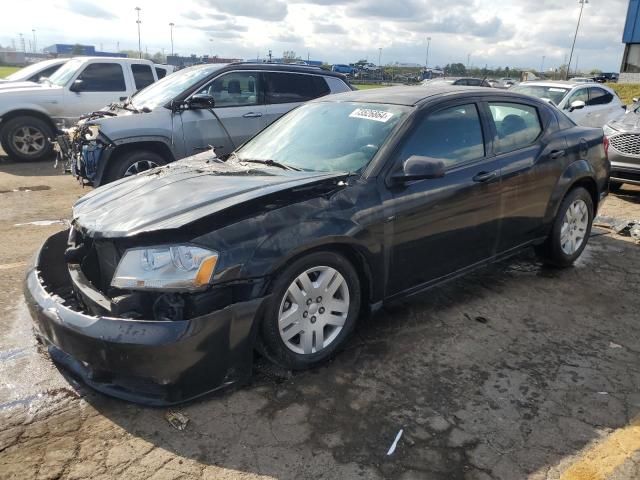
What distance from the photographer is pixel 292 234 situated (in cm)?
293

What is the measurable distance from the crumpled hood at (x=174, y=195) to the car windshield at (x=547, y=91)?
31.3 ft

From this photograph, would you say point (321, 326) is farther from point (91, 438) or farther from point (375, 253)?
point (91, 438)

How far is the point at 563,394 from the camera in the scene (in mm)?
3098

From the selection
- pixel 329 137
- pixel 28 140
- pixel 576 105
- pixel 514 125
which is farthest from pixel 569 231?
pixel 28 140

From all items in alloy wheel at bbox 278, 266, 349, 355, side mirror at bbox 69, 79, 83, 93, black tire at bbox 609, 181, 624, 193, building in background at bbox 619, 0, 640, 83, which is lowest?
black tire at bbox 609, 181, 624, 193

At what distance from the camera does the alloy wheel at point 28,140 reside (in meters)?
10.5

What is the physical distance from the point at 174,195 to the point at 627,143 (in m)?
7.57

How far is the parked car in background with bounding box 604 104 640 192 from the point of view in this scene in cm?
805

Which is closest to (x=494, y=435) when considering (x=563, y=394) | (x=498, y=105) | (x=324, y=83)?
(x=563, y=394)

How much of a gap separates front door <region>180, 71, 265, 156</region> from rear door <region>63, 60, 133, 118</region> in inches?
189

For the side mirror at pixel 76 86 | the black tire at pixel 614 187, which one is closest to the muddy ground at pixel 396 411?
the black tire at pixel 614 187

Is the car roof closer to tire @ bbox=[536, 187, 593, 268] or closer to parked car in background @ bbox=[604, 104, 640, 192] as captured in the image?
tire @ bbox=[536, 187, 593, 268]

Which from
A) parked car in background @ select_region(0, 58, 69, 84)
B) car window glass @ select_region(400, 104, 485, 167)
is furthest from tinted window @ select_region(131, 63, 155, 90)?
car window glass @ select_region(400, 104, 485, 167)

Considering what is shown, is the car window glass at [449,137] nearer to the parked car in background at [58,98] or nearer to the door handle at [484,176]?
the door handle at [484,176]
